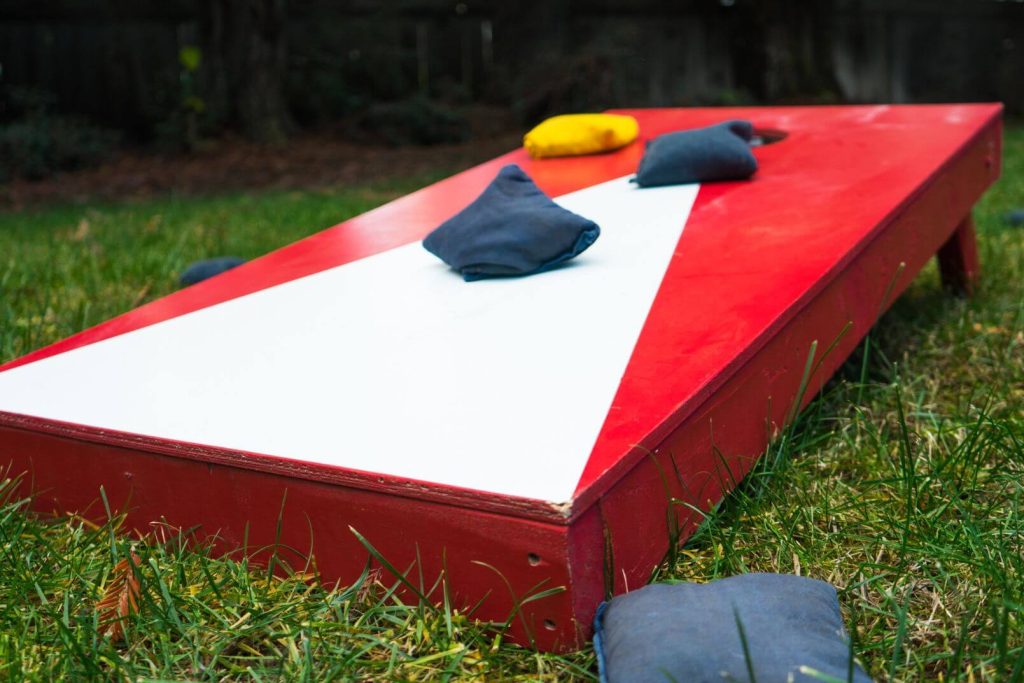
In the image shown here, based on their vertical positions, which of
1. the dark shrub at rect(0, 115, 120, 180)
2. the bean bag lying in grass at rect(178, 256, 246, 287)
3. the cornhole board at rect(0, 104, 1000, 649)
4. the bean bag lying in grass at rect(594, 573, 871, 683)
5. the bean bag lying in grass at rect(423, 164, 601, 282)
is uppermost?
the bean bag lying in grass at rect(423, 164, 601, 282)

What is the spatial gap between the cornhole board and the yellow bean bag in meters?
0.74

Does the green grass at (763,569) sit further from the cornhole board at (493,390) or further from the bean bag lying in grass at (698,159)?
the bean bag lying in grass at (698,159)

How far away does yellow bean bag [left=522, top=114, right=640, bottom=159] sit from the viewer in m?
2.94

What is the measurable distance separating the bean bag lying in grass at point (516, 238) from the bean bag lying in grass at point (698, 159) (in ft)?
1.73

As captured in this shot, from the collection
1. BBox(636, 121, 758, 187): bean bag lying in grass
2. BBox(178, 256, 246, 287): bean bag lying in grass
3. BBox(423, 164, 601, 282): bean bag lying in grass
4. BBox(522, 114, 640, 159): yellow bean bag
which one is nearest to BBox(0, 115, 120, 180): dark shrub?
BBox(178, 256, 246, 287): bean bag lying in grass

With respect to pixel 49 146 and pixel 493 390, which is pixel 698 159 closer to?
pixel 493 390

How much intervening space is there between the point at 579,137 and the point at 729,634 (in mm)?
2090

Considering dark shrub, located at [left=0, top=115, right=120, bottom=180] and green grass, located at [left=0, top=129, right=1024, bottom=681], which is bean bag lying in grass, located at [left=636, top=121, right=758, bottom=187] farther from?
dark shrub, located at [left=0, top=115, right=120, bottom=180]

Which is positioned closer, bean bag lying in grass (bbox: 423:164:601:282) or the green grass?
the green grass

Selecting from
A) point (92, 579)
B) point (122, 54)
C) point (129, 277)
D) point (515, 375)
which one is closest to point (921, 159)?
point (515, 375)

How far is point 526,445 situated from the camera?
1.26 metres

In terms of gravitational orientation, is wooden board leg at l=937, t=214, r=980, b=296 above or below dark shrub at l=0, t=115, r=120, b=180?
above

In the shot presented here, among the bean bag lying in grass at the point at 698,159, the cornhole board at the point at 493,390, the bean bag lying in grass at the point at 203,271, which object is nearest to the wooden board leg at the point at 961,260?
the cornhole board at the point at 493,390

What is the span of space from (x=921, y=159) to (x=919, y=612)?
133 cm
